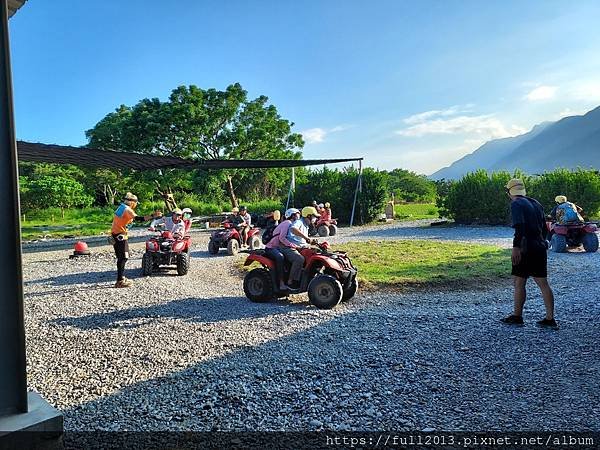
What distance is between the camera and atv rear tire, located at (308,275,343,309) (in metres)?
5.79

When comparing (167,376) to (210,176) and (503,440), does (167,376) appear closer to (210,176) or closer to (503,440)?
(503,440)

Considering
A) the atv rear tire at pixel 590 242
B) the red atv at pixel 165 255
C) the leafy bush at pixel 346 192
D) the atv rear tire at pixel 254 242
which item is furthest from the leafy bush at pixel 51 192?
the atv rear tire at pixel 590 242

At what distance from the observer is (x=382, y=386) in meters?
3.32

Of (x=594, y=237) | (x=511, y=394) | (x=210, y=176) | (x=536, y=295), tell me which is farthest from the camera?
(x=210, y=176)

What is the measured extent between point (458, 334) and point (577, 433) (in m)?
1.93

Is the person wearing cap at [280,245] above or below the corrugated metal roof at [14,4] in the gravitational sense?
below

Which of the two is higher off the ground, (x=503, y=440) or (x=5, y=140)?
(x=5, y=140)

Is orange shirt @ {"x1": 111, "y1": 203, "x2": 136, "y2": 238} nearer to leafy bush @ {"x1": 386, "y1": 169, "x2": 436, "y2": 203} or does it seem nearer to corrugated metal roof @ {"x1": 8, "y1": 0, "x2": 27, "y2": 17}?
corrugated metal roof @ {"x1": 8, "y1": 0, "x2": 27, "y2": 17}

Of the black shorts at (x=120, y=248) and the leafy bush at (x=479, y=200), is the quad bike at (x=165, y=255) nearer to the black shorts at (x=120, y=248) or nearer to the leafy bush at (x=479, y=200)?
the black shorts at (x=120, y=248)

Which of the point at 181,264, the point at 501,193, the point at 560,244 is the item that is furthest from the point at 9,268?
the point at 501,193

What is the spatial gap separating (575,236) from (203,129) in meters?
16.3

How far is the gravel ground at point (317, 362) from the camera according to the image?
2.89m

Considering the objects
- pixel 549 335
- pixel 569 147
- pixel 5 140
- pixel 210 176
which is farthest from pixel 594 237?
pixel 569 147

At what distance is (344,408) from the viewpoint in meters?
2.99
